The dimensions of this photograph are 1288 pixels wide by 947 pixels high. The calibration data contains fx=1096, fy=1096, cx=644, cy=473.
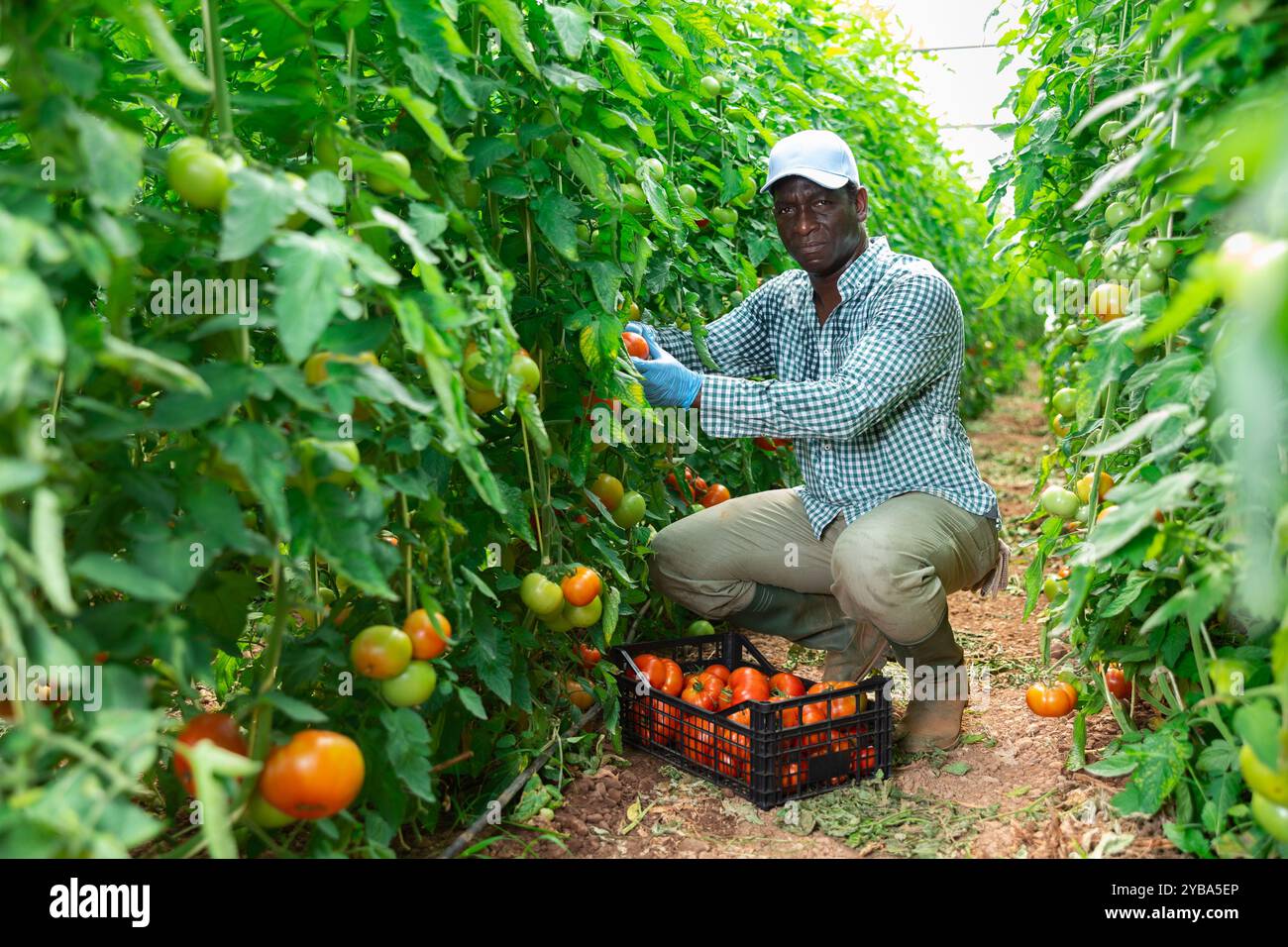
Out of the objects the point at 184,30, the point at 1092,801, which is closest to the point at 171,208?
the point at 184,30

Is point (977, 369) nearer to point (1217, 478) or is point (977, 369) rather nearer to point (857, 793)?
point (857, 793)

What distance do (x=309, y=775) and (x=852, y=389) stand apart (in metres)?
1.57

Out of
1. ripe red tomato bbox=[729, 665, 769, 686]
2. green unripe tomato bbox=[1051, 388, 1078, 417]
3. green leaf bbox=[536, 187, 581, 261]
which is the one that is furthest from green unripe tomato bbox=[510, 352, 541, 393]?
green unripe tomato bbox=[1051, 388, 1078, 417]

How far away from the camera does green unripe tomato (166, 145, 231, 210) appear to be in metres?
1.28

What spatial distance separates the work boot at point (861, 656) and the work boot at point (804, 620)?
8 cm

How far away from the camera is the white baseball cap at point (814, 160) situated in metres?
2.64

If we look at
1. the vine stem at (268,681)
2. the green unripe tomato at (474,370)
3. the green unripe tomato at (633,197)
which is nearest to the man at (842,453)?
the green unripe tomato at (633,197)

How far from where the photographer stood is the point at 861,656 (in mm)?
2930

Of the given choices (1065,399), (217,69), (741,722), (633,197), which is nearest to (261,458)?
(217,69)

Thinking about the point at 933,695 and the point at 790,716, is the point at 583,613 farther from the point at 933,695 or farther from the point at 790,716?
the point at 933,695

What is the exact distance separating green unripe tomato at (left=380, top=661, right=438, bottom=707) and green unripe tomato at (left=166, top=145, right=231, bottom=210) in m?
0.70

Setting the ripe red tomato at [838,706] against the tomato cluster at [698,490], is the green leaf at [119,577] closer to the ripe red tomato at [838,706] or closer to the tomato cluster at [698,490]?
the ripe red tomato at [838,706]

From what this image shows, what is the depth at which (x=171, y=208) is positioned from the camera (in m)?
2.18

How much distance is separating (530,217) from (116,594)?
1.02 metres
